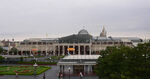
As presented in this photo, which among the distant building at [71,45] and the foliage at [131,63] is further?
the distant building at [71,45]

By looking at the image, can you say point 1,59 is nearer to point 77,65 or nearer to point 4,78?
point 4,78

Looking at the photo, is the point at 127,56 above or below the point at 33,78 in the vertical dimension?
above

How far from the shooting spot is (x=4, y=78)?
114 feet

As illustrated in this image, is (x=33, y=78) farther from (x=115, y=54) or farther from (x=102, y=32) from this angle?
(x=102, y=32)

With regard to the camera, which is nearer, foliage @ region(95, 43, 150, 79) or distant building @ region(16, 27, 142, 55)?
foliage @ region(95, 43, 150, 79)

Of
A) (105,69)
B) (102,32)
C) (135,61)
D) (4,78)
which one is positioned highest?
(102,32)

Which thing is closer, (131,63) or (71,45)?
(131,63)

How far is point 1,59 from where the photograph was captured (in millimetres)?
61531

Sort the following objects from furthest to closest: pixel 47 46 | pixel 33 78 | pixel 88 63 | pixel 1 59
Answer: pixel 47 46 < pixel 1 59 < pixel 88 63 < pixel 33 78

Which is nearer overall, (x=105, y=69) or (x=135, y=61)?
(x=135, y=61)

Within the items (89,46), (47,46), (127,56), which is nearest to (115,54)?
(127,56)

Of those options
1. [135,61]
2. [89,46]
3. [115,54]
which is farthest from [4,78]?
[89,46]

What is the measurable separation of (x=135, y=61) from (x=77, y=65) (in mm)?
21517

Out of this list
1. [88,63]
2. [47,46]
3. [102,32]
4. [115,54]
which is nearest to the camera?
[115,54]
